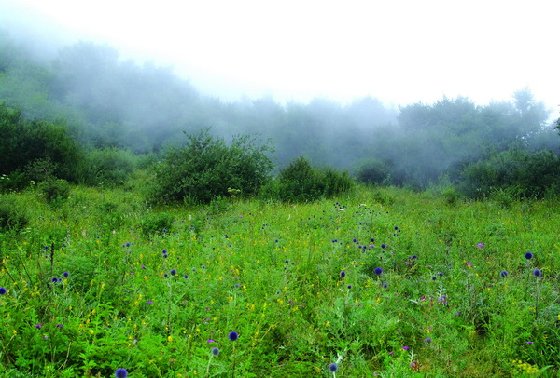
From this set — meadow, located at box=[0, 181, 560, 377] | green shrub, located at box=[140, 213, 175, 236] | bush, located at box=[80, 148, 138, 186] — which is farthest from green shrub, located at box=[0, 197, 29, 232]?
bush, located at box=[80, 148, 138, 186]

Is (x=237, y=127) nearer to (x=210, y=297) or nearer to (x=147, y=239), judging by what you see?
(x=147, y=239)

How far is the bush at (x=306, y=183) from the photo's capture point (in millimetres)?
12594

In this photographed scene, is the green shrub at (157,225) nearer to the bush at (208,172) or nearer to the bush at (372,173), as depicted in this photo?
the bush at (208,172)

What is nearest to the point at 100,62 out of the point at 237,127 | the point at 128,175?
the point at 237,127

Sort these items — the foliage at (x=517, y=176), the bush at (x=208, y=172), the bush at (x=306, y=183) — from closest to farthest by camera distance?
1. the foliage at (x=517, y=176)
2. the bush at (x=306, y=183)
3. the bush at (x=208, y=172)

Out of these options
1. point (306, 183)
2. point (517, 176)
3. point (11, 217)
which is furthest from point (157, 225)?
point (517, 176)

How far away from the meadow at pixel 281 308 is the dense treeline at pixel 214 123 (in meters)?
11.0

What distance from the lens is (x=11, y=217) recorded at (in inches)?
279

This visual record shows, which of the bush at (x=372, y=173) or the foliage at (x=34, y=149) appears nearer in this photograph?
the foliage at (x=34, y=149)

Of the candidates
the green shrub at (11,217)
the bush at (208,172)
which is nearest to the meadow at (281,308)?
the green shrub at (11,217)

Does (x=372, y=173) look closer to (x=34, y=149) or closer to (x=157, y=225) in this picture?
(x=34, y=149)

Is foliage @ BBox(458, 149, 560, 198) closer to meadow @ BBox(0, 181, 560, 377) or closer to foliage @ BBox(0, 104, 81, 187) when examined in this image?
meadow @ BBox(0, 181, 560, 377)

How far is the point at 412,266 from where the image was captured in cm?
480

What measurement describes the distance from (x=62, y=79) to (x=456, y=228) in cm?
4643
